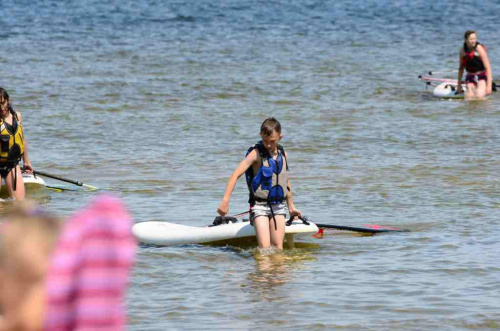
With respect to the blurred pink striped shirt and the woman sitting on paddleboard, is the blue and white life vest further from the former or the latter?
the woman sitting on paddleboard

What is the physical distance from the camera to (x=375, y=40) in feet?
109

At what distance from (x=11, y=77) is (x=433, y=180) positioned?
46.8ft

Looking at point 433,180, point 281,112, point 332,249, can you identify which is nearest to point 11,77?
point 281,112

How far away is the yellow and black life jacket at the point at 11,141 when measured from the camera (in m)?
10.0

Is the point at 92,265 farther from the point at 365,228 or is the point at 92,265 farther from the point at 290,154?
the point at 290,154

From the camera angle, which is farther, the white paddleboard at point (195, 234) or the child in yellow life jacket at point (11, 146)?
the child in yellow life jacket at point (11, 146)

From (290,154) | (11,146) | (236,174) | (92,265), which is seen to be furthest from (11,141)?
(92,265)

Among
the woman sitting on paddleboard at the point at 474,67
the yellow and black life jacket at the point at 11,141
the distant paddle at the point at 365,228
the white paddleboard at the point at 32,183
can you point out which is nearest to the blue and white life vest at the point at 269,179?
the distant paddle at the point at 365,228

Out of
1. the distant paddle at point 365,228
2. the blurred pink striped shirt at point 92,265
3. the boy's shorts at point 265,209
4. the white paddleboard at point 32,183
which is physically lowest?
the distant paddle at point 365,228

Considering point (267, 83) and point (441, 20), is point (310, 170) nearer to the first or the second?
point (267, 83)

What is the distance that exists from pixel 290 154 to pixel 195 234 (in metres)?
5.65

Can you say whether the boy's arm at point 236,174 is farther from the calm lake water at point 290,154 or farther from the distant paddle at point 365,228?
the distant paddle at point 365,228

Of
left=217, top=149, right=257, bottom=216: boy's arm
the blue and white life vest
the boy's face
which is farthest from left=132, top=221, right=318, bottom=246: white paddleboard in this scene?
the boy's face

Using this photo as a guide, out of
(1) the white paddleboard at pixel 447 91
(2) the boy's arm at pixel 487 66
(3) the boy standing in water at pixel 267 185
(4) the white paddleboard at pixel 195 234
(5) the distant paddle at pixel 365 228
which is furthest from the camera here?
(1) the white paddleboard at pixel 447 91
